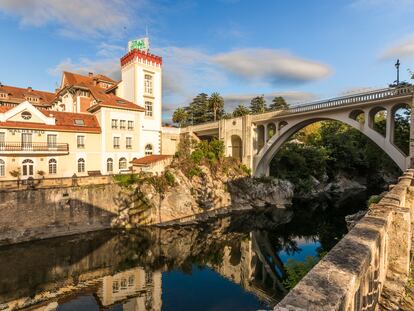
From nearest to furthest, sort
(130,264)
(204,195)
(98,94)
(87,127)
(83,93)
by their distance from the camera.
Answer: (130,264) → (204,195) → (87,127) → (98,94) → (83,93)

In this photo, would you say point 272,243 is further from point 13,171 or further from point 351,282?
point 13,171

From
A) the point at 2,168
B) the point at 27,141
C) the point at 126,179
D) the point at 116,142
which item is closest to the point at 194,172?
the point at 126,179

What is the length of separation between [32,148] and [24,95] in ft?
77.9

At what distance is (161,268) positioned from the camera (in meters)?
17.3

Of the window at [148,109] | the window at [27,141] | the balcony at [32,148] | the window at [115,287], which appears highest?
the window at [148,109]

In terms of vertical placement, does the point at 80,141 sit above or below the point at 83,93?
below

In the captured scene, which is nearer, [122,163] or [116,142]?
[116,142]

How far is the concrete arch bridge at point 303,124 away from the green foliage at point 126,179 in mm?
17674

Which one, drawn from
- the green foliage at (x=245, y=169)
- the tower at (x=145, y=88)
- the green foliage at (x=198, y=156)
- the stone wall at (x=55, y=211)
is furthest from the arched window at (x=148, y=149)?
the green foliage at (x=245, y=169)

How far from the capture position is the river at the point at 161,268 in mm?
13648

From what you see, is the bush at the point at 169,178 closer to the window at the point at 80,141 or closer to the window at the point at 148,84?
the window at the point at 80,141

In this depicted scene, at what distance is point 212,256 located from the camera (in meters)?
19.4

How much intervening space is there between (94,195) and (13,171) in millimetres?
8612

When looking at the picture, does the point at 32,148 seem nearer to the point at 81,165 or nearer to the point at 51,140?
the point at 51,140
